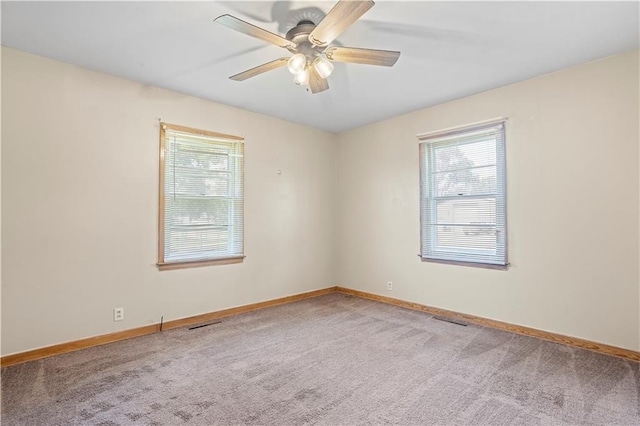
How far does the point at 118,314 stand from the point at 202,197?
4.83 feet

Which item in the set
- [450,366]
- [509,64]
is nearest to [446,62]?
[509,64]

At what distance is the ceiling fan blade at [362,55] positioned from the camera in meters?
2.16

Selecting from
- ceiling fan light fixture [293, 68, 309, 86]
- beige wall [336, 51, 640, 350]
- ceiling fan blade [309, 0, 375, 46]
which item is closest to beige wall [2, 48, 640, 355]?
beige wall [336, 51, 640, 350]

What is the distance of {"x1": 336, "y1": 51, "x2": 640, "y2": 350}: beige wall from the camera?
108 inches

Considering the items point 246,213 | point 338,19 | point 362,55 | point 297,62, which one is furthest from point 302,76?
point 246,213

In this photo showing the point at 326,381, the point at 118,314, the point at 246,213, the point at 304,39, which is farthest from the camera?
the point at 246,213

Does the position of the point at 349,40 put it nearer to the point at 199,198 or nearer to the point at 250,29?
the point at 250,29

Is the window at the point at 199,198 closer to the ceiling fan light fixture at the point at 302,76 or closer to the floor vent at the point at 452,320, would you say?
the ceiling fan light fixture at the point at 302,76

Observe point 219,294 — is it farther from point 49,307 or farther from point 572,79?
point 572,79

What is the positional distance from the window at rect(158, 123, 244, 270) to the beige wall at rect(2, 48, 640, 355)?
0.12 m

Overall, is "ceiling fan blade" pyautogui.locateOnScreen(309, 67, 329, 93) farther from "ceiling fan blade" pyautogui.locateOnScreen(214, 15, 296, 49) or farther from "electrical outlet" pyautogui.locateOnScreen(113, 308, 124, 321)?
"electrical outlet" pyautogui.locateOnScreen(113, 308, 124, 321)

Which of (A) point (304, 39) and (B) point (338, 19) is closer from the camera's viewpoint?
(B) point (338, 19)

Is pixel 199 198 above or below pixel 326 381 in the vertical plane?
above

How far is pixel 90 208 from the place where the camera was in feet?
9.86
